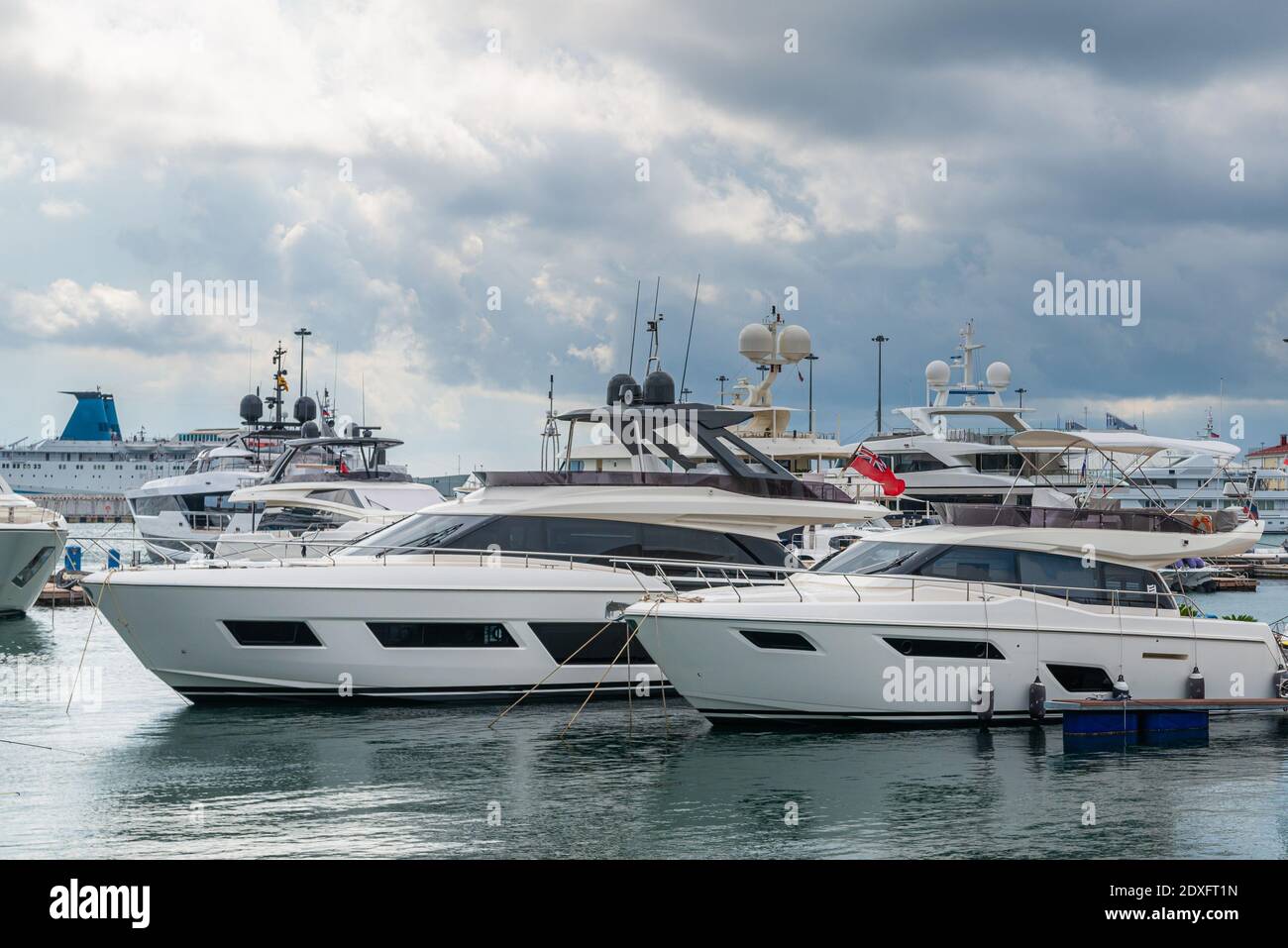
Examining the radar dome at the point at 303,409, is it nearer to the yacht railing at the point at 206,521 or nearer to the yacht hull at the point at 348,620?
the yacht railing at the point at 206,521

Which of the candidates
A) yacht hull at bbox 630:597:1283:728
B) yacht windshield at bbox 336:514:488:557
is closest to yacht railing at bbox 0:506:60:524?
yacht windshield at bbox 336:514:488:557

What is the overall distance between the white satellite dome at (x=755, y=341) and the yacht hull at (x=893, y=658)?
29504 mm

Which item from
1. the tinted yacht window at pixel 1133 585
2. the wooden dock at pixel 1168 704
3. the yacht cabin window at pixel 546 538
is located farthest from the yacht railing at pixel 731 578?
the wooden dock at pixel 1168 704

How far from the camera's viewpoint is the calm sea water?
12.3m

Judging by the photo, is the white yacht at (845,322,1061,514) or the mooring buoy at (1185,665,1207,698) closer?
the mooring buoy at (1185,665,1207,698)

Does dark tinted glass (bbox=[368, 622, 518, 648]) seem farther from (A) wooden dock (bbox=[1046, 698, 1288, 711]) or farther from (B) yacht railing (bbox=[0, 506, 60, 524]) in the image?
(B) yacht railing (bbox=[0, 506, 60, 524])

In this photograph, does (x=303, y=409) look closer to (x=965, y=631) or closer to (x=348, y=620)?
(x=348, y=620)

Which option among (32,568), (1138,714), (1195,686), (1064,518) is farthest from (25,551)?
(1195,686)

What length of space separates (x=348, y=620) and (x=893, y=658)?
7165 mm

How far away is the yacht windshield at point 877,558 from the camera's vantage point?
699 inches

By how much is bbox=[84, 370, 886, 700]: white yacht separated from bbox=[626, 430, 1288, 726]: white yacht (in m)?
1.60

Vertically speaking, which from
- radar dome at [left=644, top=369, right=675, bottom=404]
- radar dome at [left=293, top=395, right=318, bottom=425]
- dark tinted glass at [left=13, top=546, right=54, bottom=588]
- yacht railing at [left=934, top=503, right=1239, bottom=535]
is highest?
radar dome at [left=293, top=395, right=318, bottom=425]

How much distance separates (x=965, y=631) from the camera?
16.8m
